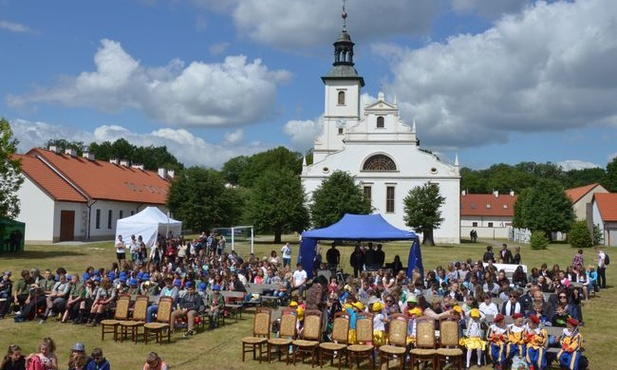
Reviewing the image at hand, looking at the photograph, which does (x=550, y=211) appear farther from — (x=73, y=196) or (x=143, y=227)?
(x=73, y=196)

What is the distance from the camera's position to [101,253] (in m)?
31.9

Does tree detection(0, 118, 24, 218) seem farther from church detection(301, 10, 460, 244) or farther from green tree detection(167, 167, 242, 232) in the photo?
church detection(301, 10, 460, 244)

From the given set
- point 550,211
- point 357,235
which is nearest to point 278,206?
point 357,235

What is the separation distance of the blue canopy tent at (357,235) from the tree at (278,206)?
23.0 metres

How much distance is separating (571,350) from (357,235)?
9976 millimetres

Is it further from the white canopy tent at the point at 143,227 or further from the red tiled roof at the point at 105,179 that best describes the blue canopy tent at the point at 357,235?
the red tiled roof at the point at 105,179

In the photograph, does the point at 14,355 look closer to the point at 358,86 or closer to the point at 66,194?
the point at 66,194

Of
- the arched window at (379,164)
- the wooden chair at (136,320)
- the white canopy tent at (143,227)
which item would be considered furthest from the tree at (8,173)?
the arched window at (379,164)

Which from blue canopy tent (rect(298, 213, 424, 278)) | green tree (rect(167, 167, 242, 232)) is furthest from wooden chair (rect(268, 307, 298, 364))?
green tree (rect(167, 167, 242, 232))

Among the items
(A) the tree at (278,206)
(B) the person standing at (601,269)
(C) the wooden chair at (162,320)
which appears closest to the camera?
(C) the wooden chair at (162,320)

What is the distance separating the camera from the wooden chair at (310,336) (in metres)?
11.6

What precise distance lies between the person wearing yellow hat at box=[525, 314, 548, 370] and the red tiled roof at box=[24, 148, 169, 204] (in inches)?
1362

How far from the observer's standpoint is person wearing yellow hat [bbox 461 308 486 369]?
37.4 feet

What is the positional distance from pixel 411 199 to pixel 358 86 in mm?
17192
